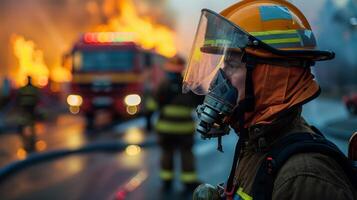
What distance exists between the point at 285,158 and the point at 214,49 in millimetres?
581

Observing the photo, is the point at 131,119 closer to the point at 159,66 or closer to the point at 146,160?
the point at 159,66

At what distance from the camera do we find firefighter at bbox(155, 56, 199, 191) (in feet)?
20.9

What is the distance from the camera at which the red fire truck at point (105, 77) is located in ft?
52.5

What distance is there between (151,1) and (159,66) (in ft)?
51.0

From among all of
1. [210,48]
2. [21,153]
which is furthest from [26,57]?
[210,48]

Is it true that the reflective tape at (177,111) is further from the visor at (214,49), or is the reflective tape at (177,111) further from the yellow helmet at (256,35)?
the yellow helmet at (256,35)

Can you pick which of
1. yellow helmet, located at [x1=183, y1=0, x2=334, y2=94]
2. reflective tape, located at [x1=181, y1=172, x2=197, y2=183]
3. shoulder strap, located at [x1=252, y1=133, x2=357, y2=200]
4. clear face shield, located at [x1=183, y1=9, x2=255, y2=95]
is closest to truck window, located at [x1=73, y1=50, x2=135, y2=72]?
reflective tape, located at [x1=181, y1=172, x2=197, y2=183]

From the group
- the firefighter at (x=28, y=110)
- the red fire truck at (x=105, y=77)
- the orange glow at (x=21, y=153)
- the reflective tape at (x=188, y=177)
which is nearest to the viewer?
the reflective tape at (x=188, y=177)

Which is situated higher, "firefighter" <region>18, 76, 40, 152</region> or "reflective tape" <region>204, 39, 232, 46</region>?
"reflective tape" <region>204, 39, 232, 46</region>

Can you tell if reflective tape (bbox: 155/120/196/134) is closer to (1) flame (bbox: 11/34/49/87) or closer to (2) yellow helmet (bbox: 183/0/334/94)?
(2) yellow helmet (bbox: 183/0/334/94)

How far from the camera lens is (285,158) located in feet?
4.44

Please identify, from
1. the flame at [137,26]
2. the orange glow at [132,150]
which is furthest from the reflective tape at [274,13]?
the flame at [137,26]

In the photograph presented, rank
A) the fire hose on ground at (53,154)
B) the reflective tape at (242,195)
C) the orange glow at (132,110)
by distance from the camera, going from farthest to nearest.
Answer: the orange glow at (132,110), the fire hose on ground at (53,154), the reflective tape at (242,195)

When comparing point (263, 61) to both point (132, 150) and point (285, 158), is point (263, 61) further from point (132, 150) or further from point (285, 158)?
point (132, 150)
